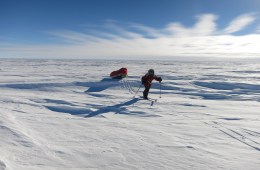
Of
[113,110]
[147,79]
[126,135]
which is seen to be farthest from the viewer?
[147,79]

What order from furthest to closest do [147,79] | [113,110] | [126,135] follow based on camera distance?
[147,79] < [113,110] < [126,135]

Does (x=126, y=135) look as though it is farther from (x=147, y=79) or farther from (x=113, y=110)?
(x=147, y=79)

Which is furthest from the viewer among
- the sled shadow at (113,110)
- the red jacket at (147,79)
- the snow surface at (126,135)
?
the red jacket at (147,79)

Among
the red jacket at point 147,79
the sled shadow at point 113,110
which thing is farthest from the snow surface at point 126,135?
the red jacket at point 147,79

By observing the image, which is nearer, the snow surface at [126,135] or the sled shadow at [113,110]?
the snow surface at [126,135]

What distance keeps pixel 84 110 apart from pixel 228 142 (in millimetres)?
4023

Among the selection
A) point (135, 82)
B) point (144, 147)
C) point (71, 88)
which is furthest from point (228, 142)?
point (135, 82)

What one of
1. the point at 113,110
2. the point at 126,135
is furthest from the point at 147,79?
the point at 126,135

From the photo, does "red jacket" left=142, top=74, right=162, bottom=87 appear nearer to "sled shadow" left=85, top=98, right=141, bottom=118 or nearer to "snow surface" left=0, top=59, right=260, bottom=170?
"snow surface" left=0, top=59, right=260, bottom=170

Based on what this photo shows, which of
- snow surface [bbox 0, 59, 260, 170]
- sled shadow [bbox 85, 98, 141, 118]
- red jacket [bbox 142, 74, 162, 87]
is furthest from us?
red jacket [bbox 142, 74, 162, 87]

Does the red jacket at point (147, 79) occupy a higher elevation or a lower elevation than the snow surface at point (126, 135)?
higher

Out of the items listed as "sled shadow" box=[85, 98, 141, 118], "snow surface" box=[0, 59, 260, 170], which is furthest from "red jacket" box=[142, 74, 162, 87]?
"sled shadow" box=[85, 98, 141, 118]

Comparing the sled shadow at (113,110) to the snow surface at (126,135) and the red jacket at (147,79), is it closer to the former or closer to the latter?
the snow surface at (126,135)

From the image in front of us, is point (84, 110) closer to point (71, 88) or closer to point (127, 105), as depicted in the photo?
point (127, 105)
